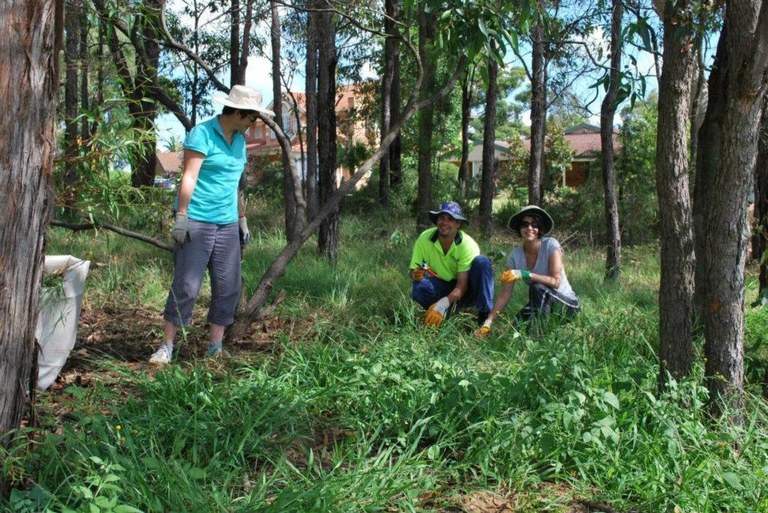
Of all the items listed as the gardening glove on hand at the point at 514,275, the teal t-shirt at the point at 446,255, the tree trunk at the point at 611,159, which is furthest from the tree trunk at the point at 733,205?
the tree trunk at the point at 611,159

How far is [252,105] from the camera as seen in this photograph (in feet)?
14.9

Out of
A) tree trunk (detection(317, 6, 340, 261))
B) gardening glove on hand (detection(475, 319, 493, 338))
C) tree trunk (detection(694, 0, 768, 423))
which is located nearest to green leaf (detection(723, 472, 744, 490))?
tree trunk (detection(694, 0, 768, 423))

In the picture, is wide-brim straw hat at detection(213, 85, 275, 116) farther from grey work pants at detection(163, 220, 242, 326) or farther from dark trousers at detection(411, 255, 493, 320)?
dark trousers at detection(411, 255, 493, 320)

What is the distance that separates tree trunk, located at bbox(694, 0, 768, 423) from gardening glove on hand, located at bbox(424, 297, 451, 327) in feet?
6.53

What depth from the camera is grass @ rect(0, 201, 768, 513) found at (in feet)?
8.98

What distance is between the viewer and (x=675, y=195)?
142 inches

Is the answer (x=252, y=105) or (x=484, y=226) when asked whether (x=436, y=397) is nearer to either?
(x=252, y=105)

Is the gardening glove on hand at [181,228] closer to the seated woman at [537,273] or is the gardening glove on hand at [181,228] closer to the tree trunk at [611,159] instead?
the seated woman at [537,273]

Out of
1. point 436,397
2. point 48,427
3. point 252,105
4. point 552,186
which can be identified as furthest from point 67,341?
point 552,186

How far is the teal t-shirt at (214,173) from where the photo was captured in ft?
14.8

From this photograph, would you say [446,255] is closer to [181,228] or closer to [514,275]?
[514,275]

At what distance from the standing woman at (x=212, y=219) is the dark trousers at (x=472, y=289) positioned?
1.52 meters

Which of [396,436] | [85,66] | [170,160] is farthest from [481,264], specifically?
[170,160]

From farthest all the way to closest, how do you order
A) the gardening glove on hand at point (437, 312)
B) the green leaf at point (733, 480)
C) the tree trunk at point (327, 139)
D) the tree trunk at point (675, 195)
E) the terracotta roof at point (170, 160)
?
the tree trunk at point (327, 139)
the terracotta roof at point (170, 160)
the gardening glove on hand at point (437, 312)
the tree trunk at point (675, 195)
the green leaf at point (733, 480)
